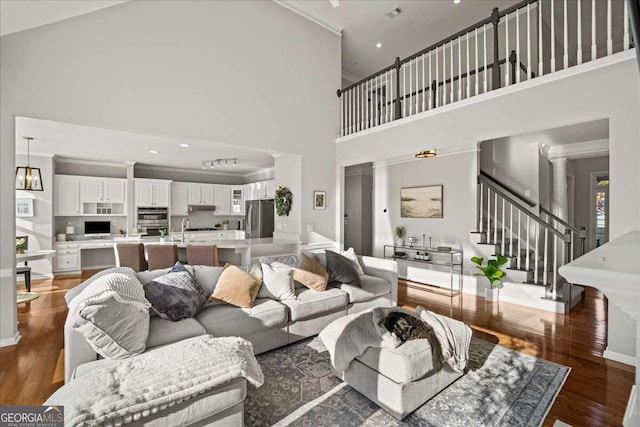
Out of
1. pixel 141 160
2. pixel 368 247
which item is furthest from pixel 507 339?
pixel 141 160

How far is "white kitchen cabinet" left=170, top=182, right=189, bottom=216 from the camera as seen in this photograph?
8312 mm

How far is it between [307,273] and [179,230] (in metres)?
6.50

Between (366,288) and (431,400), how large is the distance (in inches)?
70.7

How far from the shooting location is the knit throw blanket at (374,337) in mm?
2361

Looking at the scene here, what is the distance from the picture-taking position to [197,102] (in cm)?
443

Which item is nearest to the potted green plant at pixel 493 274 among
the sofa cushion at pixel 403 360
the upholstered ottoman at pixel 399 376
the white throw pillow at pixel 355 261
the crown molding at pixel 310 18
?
the white throw pillow at pixel 355 261

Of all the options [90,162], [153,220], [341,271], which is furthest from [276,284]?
[90,162]

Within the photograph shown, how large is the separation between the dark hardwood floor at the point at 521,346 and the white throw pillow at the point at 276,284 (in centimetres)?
195

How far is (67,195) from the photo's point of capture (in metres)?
6.87

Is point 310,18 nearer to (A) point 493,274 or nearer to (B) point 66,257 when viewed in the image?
(A) point 493,274

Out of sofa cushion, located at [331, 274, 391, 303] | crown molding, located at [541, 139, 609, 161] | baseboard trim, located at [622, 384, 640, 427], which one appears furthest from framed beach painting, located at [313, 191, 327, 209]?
baseboard trim, located at [622, 384, 640, 427]

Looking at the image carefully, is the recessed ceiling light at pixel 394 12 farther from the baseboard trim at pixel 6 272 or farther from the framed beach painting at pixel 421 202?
the baseboard trim at pixel 6 272

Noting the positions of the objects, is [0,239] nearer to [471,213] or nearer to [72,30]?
[72,30]

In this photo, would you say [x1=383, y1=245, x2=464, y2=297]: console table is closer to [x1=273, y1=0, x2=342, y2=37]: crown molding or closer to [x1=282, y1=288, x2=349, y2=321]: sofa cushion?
[x1=282, y1=288, x2=349, y2=321]: sofa cushion
